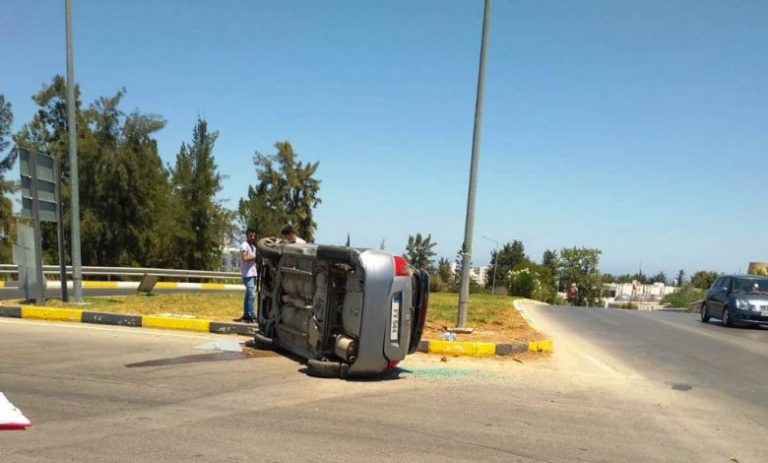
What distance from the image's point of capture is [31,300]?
1410cm

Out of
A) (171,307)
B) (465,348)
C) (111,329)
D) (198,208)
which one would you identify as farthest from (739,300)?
(198,208)

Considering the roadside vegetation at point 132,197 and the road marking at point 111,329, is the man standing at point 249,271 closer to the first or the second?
the road marking at point 111,329

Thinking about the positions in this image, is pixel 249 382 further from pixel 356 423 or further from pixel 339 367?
pixel 356 423

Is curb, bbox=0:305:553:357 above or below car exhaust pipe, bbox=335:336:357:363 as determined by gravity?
below

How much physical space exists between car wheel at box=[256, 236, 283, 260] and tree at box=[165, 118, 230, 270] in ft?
102

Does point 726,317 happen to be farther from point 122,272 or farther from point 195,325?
point 122,272

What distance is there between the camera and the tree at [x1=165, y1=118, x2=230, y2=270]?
39.8 metres

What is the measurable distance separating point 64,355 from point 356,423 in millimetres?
4924

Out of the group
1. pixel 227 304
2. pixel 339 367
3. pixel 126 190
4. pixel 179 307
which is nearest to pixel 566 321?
pixel 227 304

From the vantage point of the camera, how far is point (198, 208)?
132 ft

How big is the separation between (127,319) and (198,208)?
96.4 feet

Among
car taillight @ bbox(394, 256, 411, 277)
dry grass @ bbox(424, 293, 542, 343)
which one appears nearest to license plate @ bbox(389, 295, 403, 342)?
car taillight @ bbox(394, 256, 411, 277)

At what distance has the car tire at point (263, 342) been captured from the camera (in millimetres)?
9477

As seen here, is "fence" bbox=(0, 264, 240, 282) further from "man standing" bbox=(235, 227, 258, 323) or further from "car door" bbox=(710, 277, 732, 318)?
"car door" bbox=(710, 277, 732, 318)
